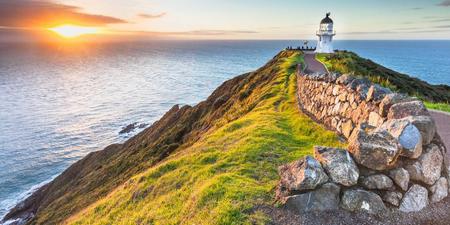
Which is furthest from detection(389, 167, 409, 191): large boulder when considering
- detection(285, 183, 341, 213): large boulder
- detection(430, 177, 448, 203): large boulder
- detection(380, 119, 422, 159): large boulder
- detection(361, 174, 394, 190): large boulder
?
detection(285, 183, 341, 213): large boulder

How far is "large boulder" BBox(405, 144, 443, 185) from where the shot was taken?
27.7 ft

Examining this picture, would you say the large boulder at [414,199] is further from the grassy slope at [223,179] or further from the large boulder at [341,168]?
the grassy slope at [223,179]

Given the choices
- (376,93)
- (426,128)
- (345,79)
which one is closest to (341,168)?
(426,128)

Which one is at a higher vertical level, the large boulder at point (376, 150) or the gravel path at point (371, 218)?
the large boulder at point (376, 150)

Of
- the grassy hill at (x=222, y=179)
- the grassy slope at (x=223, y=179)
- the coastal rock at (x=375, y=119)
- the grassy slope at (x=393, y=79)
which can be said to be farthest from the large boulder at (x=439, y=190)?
the grassy slope at (x=393, y=79)

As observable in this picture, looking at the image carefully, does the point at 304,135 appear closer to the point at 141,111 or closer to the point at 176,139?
the point at 176,139

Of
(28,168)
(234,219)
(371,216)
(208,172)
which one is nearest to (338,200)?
(371,216)

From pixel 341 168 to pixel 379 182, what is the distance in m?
1.09

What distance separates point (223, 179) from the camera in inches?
451

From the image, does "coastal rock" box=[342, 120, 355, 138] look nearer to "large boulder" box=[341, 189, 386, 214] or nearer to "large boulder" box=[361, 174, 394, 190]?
"large boulder" box=[361, 174, 394, 190]

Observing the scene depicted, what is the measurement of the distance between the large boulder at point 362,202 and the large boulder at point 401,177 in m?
0.67

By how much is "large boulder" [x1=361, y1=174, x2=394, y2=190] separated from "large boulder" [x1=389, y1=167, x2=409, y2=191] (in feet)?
0.50

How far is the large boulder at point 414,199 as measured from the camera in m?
8.40

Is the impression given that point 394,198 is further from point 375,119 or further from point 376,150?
point 375,119
